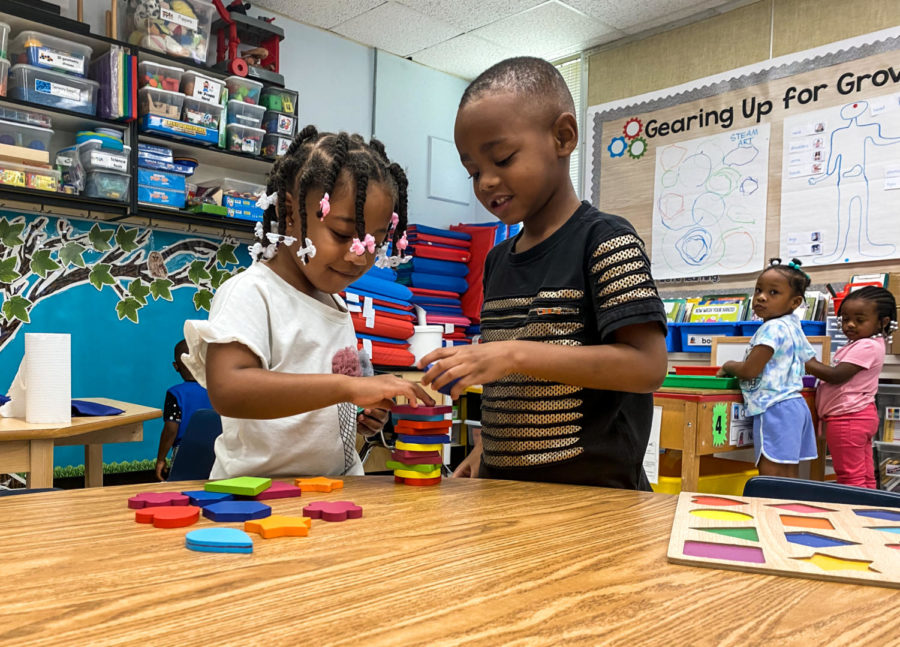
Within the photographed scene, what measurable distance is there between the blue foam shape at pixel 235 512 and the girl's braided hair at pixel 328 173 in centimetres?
54

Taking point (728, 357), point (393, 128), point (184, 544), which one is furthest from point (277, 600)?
point (393, 128)

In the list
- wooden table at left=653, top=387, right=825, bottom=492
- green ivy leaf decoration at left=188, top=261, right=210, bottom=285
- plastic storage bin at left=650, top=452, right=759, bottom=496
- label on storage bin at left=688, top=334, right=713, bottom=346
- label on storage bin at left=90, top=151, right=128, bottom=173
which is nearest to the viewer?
wooden table at left=653, top=387, right=825, bottom=492

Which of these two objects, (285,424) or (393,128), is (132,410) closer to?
(285,424)

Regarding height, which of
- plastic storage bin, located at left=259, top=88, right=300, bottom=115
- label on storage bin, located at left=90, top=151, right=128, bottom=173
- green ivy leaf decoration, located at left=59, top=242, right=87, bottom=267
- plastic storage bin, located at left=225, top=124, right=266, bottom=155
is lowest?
green ivy leaf decoration, located at left=59, top=242, right=87, bottom=267

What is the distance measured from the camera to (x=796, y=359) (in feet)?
9.45

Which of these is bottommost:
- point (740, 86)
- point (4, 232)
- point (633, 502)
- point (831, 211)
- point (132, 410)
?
point (132, 410)

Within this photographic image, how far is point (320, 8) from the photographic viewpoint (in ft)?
13.1

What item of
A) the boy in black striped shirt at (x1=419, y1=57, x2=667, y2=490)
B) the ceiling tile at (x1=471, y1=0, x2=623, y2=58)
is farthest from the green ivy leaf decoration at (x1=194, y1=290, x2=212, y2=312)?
the boy in black striped shirt at (x1=419, y1=57, x2=667, y2=490)

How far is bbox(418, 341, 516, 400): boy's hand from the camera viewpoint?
85 centimetres

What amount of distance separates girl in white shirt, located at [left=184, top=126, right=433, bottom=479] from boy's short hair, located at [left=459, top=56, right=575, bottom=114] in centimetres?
22

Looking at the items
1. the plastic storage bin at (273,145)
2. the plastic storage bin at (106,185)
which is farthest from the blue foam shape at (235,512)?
the plastic storage bin at (273,145)

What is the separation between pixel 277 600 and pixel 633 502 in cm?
51

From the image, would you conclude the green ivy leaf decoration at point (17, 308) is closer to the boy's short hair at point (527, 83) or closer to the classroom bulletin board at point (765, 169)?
the boy's short hair at point (527, 83)

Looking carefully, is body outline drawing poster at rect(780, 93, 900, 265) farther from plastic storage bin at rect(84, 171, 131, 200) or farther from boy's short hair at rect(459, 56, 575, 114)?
plastic storage bin at rect(84, 171, 131, 200)
